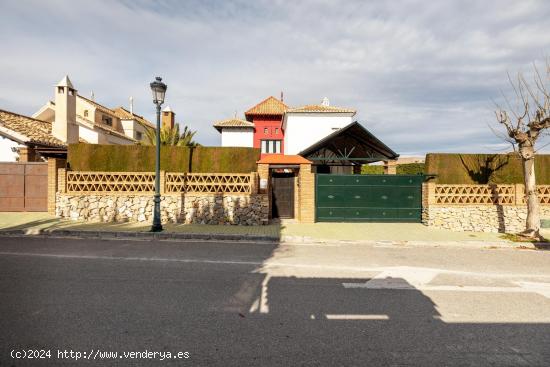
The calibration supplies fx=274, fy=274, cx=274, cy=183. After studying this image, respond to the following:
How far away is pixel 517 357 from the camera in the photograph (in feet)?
9.39

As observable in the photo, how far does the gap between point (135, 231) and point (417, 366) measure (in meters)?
9.11

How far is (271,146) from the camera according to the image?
106 feet

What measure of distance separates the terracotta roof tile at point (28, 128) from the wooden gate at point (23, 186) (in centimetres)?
364

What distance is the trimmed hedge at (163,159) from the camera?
41.3 feet

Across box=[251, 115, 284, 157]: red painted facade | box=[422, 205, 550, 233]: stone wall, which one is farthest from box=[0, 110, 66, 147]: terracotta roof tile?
box=[422, 205, 550, 233]: stone wall

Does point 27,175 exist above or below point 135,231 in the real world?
above

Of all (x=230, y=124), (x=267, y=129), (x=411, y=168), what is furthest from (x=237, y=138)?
(x=411, y=168)

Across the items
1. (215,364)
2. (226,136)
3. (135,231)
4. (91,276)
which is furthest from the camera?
(226,136)

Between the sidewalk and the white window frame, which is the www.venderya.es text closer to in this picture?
the sidewalk

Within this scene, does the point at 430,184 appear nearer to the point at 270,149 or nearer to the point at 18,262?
the point at 18,262

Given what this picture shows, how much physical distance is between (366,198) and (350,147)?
5.61m

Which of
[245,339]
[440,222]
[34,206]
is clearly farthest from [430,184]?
[34,206]

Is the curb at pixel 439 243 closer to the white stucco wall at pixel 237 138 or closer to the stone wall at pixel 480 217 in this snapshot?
the stone wall at pixel 480 217

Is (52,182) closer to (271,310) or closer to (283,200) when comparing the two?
(283,200)
